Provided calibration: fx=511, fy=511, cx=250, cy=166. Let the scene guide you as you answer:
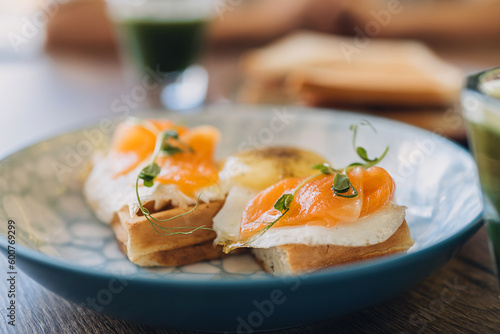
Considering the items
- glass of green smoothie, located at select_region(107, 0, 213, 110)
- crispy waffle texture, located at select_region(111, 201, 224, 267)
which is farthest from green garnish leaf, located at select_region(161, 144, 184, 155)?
glass of green smoothie, located at select_region(107, 0, 213, 110)

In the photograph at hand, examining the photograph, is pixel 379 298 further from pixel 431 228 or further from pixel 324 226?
pixel 431 228

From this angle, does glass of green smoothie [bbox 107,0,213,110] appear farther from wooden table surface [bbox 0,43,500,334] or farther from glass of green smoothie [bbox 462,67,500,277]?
glass of green smoothie [bbox 462,67,500,277]

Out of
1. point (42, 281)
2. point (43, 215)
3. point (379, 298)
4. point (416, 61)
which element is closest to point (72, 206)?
point (43, 215)

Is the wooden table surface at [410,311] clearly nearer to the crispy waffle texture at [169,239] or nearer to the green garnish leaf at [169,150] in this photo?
the crispy waffle texture at [169,239]

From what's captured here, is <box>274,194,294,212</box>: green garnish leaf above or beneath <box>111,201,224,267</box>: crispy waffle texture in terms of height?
above

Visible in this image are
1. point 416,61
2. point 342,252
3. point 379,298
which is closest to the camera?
point 379,298

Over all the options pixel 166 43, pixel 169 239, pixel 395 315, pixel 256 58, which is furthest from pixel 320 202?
pixel 256 58
